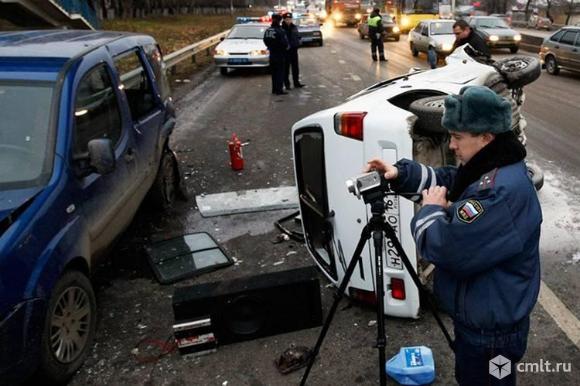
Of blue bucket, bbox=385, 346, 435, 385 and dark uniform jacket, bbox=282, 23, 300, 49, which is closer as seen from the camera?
blue bucket, bbox=385, 346, 435, 385

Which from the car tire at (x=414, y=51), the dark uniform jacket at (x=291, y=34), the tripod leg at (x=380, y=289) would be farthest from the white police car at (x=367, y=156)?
the car tire at (x=414, y=51)

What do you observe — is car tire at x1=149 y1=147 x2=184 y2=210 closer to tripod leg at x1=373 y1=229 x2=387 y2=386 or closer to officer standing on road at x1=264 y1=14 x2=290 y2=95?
tripod leg at x1=373 y1=229 x2=387 y2=386

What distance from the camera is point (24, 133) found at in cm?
377

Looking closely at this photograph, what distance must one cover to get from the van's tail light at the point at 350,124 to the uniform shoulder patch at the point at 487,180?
4.77 feet

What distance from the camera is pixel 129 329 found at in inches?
159

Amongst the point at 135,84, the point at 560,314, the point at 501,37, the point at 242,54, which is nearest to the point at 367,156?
the point at 560,314

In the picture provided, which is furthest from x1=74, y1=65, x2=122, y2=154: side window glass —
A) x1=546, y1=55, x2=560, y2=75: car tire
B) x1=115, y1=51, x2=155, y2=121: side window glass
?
x1=546, y1=55, x2=560, y2=75: car tire

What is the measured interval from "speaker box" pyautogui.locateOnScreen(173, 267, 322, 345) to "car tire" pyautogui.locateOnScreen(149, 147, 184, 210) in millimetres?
2541

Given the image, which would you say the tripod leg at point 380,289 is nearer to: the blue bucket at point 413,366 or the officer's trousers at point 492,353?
the officer's trousers at point 492,353

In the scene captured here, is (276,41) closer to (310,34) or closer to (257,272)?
(257,272)

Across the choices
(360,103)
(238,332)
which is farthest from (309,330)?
(360,103)

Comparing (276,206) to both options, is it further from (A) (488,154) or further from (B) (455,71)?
(A) (488,154)

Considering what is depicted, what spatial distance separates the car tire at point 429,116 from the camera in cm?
338

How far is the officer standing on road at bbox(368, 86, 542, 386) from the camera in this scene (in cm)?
204
